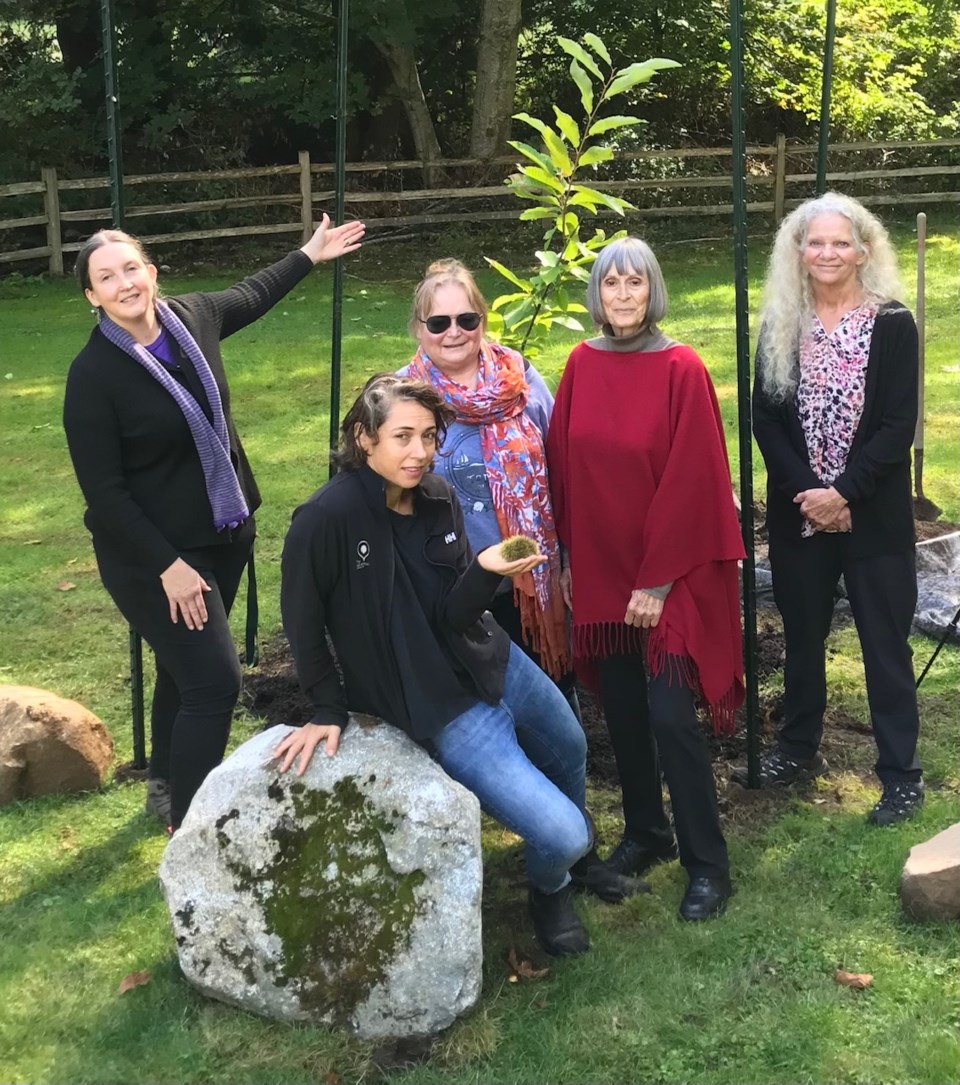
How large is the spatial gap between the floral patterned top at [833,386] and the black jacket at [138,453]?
1.84 meters

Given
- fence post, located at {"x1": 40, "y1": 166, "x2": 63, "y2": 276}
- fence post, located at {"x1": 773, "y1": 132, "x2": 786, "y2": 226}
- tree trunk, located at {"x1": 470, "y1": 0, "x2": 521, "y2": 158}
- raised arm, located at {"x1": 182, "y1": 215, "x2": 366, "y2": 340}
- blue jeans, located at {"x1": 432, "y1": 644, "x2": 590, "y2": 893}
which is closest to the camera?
blue jeans, located at {"x1": 432, "y1": 644, "x2": 590, "y2": 893}

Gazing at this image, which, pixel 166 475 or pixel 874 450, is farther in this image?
pixel 874 450

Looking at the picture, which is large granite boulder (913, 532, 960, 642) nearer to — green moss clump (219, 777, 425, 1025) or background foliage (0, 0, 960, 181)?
green moss clump (219, 777, 425, 1025)

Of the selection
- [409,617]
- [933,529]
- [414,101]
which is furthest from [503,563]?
[414,101]

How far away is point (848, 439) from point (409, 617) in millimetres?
1653

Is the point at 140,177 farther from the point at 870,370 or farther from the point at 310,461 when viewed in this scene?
the point at 870,370

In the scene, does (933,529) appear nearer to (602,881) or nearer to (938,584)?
(938,584)

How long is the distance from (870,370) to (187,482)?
213 cm

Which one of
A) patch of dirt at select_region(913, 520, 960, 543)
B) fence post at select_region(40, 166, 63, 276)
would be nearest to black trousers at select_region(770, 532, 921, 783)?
patch of dirt at select_region(913, 520, 960, 543)

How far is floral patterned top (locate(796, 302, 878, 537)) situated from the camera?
152 inches

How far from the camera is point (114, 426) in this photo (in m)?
3.46

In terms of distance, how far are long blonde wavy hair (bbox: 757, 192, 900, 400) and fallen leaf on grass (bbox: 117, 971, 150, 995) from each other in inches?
103

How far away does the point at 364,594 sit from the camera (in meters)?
3.16

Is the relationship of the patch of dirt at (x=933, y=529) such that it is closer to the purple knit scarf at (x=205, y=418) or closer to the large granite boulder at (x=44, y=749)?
the purple knit scarf at (x=205, y=418)
